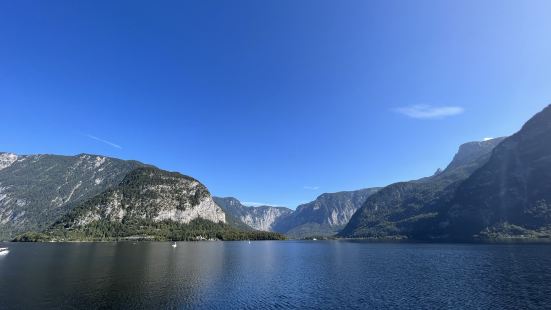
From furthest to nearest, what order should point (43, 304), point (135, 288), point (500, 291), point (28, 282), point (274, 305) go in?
point (28, 282), point (135, 288), point (500, 291), point (274, 305), point (43, 304)

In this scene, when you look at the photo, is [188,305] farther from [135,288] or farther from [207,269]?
[207,269]

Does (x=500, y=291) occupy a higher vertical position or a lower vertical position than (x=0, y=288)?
lower

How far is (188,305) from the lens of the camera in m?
63.1

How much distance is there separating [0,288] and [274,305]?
62521mm

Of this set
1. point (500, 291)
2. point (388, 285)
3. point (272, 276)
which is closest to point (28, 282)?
point (272, 276)

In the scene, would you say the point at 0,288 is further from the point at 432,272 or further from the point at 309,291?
the point at 432,272

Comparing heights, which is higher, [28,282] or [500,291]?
[28,282]

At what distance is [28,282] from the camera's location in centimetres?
8294

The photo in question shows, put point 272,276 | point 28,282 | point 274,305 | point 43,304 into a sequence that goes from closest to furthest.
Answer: point 43,304
point 274,305
point 28,282
point 272,276

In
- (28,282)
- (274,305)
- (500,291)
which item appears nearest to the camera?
(274,305)

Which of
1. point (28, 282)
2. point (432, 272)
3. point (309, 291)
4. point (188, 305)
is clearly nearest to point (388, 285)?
point (309, 291)

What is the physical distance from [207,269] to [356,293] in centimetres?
5910

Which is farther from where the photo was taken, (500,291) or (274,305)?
(500,291)

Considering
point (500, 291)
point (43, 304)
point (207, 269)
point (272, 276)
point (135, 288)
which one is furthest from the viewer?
point (207, 269)
